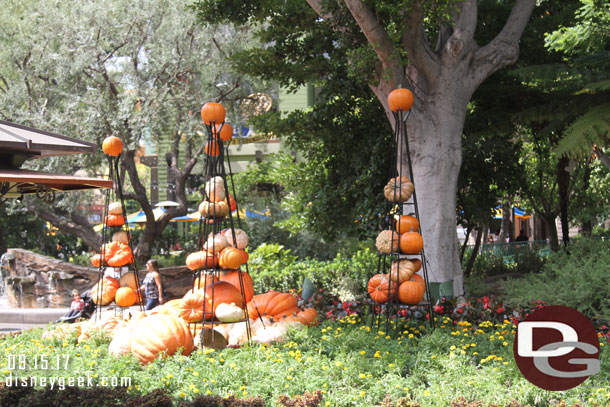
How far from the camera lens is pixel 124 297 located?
8.06 m

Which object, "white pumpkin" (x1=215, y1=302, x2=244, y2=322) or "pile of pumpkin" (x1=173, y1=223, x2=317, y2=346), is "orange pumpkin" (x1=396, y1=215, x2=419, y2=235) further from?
"white pumpkin" (x1=215, y1=302, x2=244, y2=322)

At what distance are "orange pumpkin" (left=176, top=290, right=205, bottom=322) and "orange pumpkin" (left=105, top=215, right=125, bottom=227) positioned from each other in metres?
2.20

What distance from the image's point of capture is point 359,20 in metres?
8.16

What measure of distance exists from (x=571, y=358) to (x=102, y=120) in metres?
15.5

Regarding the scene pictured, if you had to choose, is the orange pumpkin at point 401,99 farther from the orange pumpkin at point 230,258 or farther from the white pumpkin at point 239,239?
the orange pumpkin at point 230,258

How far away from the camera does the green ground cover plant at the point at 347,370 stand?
4906 mm

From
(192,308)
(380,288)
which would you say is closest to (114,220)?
(192,308)

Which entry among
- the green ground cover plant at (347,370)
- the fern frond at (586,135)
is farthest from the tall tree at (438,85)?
the green ground cover plant at (347,370)

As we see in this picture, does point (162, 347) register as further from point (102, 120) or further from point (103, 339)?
point (102, 120)

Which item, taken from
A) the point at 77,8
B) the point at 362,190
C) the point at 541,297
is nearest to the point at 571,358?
the point at 541,297

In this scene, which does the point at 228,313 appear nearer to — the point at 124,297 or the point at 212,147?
the point at 212,147

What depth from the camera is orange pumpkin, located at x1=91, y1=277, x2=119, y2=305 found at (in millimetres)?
7988

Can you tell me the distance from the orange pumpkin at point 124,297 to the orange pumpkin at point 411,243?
12.1 ft

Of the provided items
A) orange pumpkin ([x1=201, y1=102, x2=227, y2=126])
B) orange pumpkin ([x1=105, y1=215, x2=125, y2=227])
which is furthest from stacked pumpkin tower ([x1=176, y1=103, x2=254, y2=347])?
orange pumpkin ([x1=105, y1=215, x2=125, y2=227])
